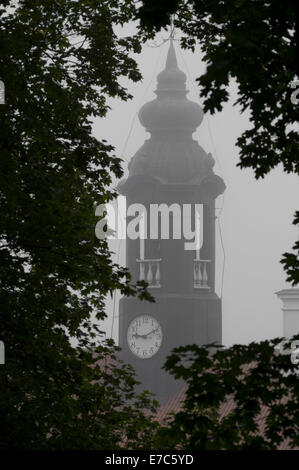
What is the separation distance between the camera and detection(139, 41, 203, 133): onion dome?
59562mm

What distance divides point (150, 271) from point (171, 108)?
7576 millimetres

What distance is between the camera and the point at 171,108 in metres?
59.8

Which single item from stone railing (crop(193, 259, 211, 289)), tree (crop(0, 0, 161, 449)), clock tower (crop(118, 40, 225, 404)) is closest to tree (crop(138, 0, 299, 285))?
tree (crop(0, 0, 161, 449))

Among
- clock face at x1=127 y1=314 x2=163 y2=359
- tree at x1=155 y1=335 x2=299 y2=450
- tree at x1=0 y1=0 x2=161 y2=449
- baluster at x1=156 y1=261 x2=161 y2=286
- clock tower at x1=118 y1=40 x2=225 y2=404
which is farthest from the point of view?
clock face at x1=127 y1=314 x2=163 y2=359

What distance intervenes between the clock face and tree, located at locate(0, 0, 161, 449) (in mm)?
43776

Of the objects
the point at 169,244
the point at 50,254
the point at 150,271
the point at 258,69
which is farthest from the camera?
the point at 150,271

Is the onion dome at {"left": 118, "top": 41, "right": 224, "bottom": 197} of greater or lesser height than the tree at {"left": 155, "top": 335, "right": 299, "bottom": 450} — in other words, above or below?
above

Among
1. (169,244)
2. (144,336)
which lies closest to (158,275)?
A: (169,244)

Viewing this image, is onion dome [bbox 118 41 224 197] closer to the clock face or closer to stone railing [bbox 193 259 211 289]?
stone railing [bbox 193 259 211 289]

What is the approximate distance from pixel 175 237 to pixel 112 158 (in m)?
42.7

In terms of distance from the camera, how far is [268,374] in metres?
9.52

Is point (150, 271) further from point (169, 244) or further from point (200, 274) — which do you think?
point (200, 274)

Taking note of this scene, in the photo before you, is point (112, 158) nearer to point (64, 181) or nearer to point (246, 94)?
point (64, 181)
